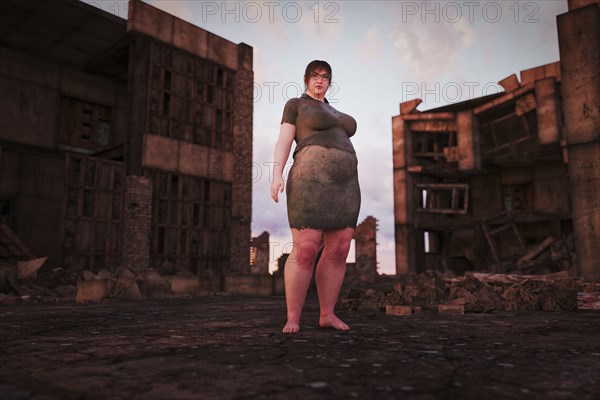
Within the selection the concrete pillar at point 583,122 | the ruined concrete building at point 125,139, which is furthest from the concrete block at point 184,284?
the concrete pillar at point 583,122

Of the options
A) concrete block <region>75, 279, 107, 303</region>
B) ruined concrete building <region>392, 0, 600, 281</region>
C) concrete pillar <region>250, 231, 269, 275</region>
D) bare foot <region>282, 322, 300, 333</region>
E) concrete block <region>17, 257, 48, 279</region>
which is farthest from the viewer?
concrete pillar <region>250, 231, 269, 275</region>

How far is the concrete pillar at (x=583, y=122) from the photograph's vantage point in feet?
24.4

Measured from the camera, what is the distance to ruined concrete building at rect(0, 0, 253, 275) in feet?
34.5

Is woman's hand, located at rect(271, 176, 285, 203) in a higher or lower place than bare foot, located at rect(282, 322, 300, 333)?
higher

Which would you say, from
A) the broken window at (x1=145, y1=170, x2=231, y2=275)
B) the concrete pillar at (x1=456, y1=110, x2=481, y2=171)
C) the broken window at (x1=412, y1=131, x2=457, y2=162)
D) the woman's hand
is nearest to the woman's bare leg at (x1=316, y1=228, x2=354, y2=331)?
the woman's hand

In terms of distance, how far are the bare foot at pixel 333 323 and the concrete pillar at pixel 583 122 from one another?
6.12m

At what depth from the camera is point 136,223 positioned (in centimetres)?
1070

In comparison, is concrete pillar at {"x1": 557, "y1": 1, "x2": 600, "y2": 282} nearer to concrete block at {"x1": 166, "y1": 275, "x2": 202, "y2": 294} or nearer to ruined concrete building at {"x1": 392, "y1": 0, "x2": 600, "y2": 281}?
ruined concrete building at {"x1": 392, "y1": 0, "x2": 600, "y2": 281}

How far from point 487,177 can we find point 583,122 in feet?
34.1

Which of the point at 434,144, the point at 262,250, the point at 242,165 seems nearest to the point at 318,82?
the point at 242,165

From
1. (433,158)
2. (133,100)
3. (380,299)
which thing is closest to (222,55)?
(133,100)

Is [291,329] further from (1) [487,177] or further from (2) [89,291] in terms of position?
(1) [487,177]

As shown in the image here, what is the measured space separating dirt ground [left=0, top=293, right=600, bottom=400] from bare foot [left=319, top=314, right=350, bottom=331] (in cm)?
8

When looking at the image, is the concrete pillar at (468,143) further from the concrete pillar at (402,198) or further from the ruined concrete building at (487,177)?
the concrete pillar at (402,198)
